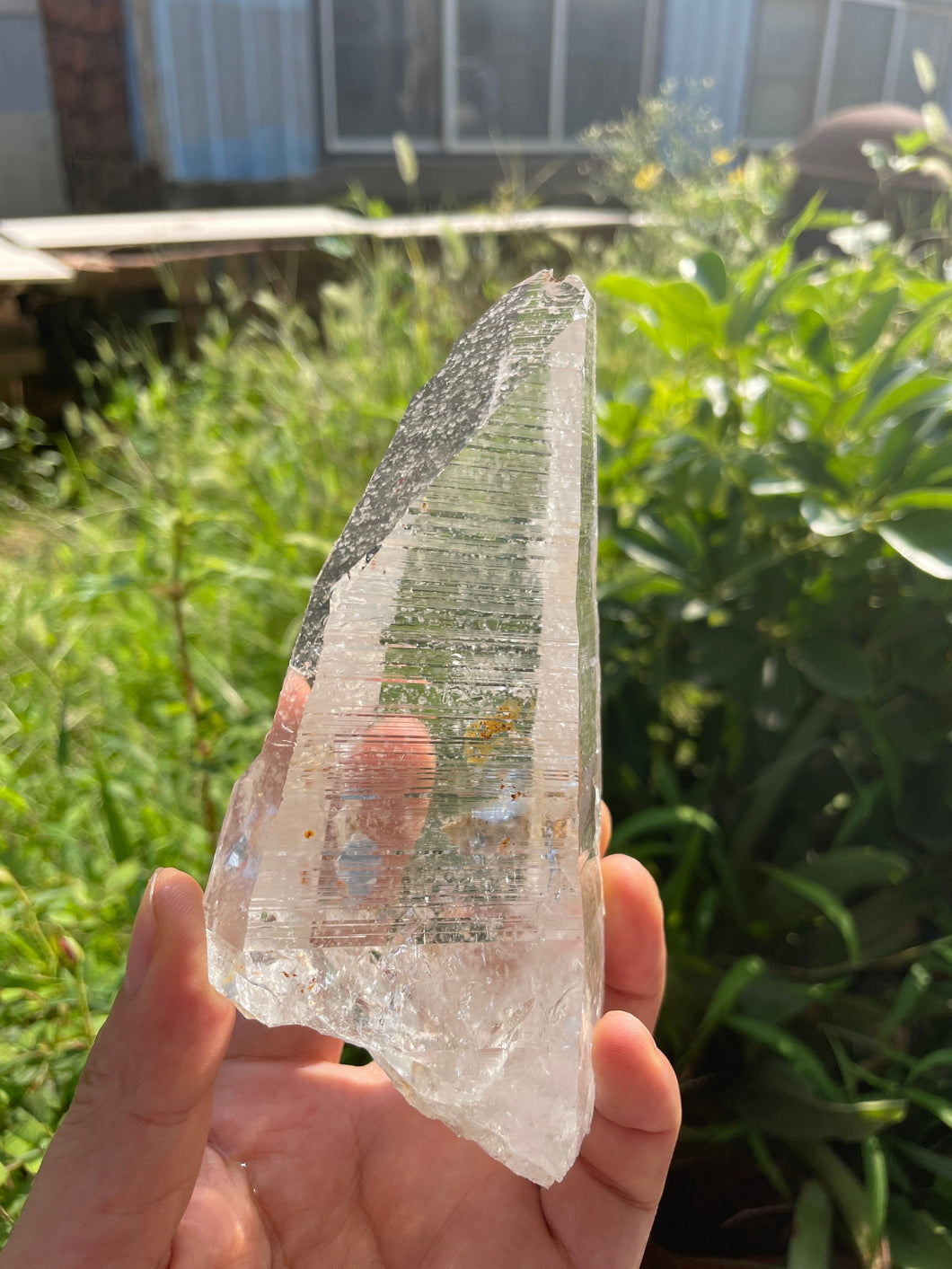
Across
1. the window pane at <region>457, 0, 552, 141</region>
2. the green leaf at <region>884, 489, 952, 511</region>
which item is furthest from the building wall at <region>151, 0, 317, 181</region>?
A: the green leaf at <region>884, 489, 952, 511</region>

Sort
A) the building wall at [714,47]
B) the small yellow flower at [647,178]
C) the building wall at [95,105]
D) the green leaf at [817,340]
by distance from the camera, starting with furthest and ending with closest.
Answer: the building wall at [714,47] → the building wall at [95,105] → the small yellow flower at [647,178] → the green leaf at [817,340]

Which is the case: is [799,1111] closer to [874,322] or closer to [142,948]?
[142,948]

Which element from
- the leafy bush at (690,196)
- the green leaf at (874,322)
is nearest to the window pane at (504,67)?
the leafy bush at (690,196)

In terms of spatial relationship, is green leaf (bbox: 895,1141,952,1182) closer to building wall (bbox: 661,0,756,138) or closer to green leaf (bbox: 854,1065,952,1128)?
green leaf (bbox: 854,1065,952,1128)

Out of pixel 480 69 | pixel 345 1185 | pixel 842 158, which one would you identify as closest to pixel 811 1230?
pixel 345 1185

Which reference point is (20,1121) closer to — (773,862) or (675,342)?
(773,862)

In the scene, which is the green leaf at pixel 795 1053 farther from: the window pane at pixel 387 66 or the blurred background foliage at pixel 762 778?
the window pane at pixel 387 66
